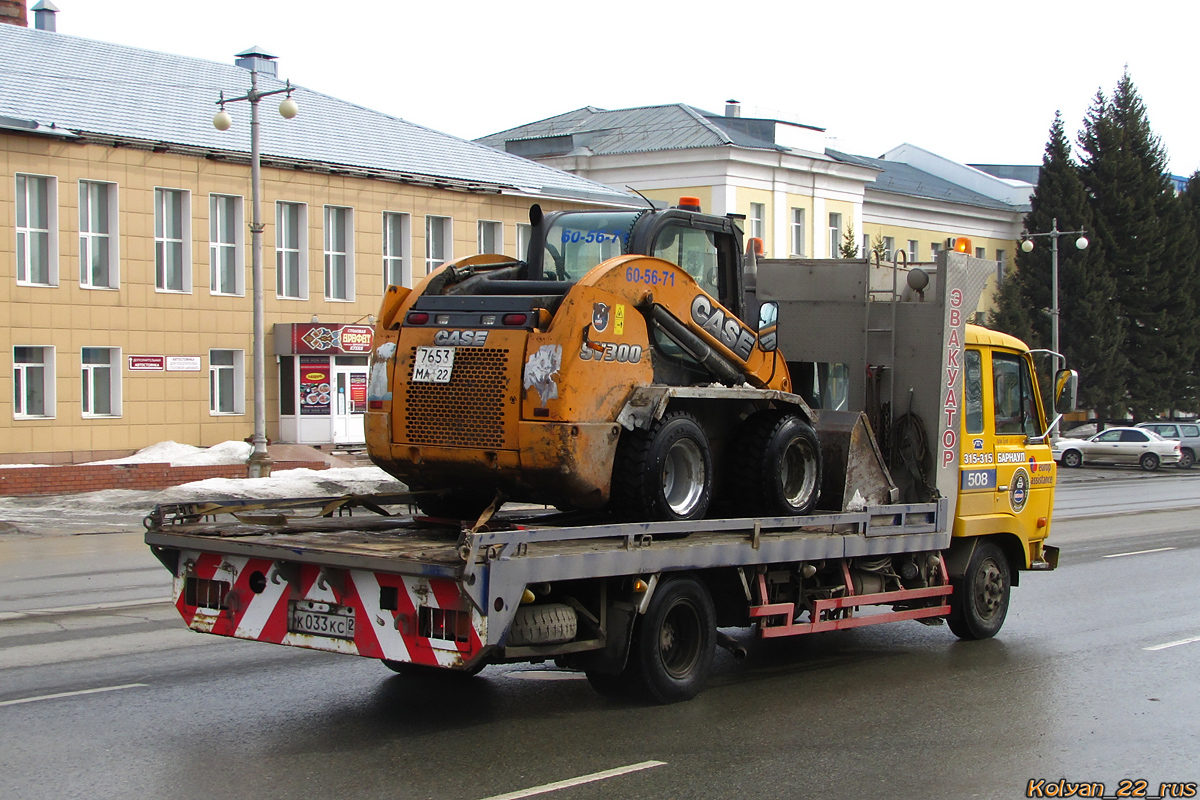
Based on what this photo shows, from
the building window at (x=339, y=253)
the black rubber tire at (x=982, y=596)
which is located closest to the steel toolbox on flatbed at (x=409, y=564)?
the black rubber tire at (x=982, y=596)

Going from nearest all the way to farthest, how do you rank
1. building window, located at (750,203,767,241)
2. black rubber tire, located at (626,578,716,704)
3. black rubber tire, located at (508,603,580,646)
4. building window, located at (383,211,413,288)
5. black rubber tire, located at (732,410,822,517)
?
black rubber tire, located at (508,603,580,646) < black rubber tire, located at (626,578,716,704) < black rubber tire, located at (732,410,822,517) < building window, located at (383,211,413,288) < building window, located at (750,203,767,241)

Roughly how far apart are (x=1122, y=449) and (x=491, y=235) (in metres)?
22.8

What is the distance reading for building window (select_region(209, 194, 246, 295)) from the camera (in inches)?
1297

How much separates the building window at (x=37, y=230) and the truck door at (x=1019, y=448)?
2420 centimetres

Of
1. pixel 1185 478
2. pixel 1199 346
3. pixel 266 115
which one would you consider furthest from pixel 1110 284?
pixel 266 115

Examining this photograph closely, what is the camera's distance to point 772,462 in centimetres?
901

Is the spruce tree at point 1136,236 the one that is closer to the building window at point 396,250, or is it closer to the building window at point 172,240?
the building window at point 396,250

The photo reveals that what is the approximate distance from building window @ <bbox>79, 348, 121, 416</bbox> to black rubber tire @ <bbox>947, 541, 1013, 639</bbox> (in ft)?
79.6

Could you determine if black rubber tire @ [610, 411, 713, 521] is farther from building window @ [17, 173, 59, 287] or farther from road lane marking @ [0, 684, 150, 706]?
building window @ [17, 173, 59, 287]

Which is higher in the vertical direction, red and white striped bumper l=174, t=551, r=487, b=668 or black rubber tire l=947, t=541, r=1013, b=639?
red and white striped bumper l=174, t=551, r=487, b=668

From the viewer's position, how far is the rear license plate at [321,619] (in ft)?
23.8

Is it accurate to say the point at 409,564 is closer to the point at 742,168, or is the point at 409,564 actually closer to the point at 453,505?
the point at 453,505

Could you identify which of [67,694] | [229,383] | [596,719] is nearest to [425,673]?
[596,719]

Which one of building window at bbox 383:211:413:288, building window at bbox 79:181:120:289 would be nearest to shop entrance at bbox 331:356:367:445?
building window at bbox 383:211:413:288
